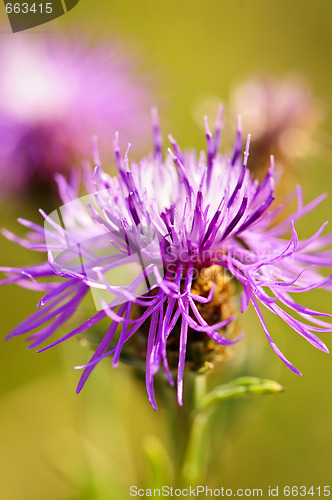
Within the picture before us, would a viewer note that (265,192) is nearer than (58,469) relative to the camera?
Yes

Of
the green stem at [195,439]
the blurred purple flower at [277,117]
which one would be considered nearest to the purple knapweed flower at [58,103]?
the blurred purple flower at [277,117]

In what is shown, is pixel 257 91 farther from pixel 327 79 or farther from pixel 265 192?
pixel 327 79

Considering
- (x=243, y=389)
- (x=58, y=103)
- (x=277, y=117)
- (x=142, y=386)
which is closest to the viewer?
(x=243, y=389)

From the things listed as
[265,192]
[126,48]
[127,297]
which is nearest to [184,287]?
[127,297]

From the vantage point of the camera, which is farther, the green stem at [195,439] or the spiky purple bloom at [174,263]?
the green stem at [195,439]

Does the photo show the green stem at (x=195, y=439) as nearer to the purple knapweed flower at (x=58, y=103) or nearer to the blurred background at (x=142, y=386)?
the blurred background at (x=142, y=386)

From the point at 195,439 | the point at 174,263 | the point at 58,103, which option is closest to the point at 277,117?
the point at 58,103

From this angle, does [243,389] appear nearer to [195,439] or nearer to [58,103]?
[195,439]
